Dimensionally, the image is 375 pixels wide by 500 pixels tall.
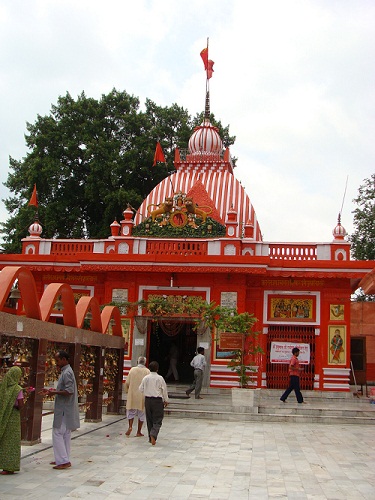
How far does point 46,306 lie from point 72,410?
1.94 meters

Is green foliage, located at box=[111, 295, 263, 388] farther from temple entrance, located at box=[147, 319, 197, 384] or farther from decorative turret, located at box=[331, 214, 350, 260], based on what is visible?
decorative turret, located at box=[331, 214, 350, 260]

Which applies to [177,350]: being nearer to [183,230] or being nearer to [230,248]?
[183,230]

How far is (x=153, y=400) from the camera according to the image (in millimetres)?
9727

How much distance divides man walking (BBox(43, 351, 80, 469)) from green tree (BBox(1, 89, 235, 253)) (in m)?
19.8

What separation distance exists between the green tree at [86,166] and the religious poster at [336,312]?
11.8 m

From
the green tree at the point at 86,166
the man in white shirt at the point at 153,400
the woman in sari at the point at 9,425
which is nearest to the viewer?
the woman in sari at the point at 9,425

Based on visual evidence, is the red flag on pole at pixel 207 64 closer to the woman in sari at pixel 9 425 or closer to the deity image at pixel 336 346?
the deity image at pixel 336 346

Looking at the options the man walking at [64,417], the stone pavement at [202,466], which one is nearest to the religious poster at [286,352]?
the stone pavement at [202,466]

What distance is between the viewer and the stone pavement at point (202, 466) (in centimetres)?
660

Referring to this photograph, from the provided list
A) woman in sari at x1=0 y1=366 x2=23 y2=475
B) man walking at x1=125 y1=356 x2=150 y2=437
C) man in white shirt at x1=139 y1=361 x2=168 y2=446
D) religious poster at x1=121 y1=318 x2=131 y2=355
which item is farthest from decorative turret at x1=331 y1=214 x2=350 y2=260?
woman in sari at x1=0 y1=366 x2=23 y2=475

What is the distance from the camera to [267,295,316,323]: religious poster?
60.6ft

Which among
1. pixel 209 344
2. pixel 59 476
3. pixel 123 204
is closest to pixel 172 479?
pixel 59 476

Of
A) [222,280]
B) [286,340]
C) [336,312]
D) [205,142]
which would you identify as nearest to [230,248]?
[222,280]

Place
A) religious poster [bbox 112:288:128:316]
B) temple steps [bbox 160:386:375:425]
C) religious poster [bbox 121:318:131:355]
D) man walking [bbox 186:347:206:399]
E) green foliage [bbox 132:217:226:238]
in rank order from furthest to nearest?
1. green foliage [bbox 132:217:226:238]
2. religious poster [bbox 112:288:128:316]
3. religious poster [bbox 121:318:131:355]
4. man walking [bbox 186:347:206:399]
5. temple steps [bbox 160:386:375:425]
